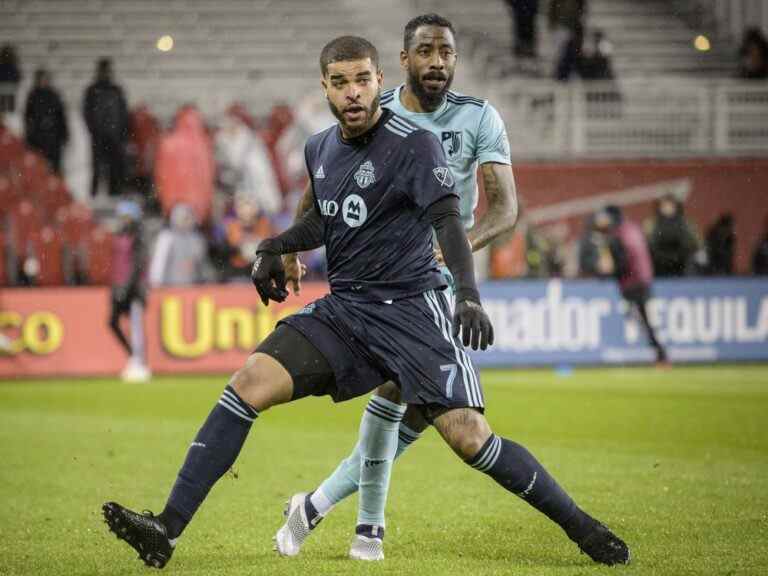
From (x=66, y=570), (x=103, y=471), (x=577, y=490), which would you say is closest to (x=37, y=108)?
(x=103, y=471)

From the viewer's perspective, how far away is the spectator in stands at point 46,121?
68.4 feet

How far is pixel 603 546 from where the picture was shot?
18.5 ft

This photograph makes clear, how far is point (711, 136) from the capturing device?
23.5 m

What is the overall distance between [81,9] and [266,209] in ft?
28.9

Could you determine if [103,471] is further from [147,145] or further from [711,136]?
[711,136]

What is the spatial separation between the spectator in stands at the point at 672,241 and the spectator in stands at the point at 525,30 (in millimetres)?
6714

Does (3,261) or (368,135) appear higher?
(368,135)

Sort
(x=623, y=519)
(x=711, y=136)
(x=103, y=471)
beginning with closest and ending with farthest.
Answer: (x=623, y=519)
(x=103, y=471)
(x=711, y=136)

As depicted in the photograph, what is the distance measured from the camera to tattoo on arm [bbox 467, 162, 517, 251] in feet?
20.6

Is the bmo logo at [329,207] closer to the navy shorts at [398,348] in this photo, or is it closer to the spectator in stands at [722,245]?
the navy shorts at [398,348]

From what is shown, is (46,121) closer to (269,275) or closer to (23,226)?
(23,226)

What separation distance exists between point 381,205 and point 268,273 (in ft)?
1.78

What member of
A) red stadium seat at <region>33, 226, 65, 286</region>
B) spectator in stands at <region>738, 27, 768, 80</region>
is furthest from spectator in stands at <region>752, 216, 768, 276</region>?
red stadium seat at <region>33, 226, 65, 286</region>

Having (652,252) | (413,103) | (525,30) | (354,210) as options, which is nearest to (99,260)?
(652,252)
